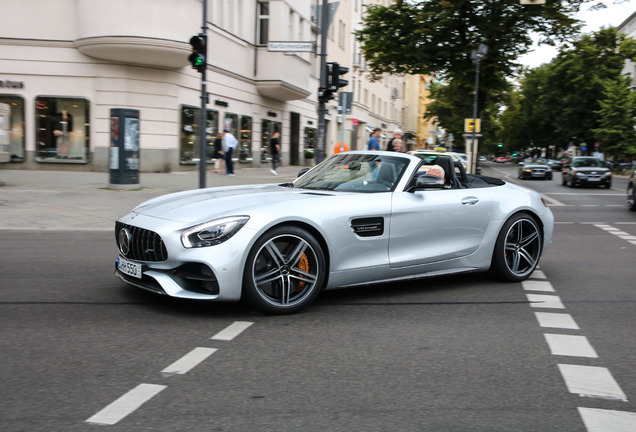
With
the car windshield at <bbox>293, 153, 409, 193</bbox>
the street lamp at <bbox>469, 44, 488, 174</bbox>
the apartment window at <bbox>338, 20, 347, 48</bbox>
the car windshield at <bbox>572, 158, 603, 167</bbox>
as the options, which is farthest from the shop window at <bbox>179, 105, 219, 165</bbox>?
the apartment window at <bbox>338, 20, 347, 48</bbox>

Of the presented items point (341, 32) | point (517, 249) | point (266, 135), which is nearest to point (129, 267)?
point (517, 249)

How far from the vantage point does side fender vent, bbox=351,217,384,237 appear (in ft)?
18.1

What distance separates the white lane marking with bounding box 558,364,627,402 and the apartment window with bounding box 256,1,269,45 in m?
28.6

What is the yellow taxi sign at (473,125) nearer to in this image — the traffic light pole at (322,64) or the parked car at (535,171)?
the parked car at (535,171)

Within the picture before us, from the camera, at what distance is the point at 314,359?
162 inches

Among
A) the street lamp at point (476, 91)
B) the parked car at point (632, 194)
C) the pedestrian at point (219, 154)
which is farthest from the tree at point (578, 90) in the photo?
the parked car at point (632, 194)

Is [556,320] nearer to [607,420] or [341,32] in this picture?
[607,420]

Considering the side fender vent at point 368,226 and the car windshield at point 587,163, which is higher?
the car windshield at point 587,163

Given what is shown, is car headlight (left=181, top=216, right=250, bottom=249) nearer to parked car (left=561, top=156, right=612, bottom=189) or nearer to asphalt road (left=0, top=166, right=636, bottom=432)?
asphalt road (left=0, top=166, right=636, bottom=432)

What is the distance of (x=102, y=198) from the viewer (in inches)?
571

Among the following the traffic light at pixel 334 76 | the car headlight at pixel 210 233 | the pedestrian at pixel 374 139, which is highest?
the traffic light at pixel 334 76

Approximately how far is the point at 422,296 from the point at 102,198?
10086mm

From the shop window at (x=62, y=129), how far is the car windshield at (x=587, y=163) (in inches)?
837

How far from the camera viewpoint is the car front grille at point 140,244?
4.99 m
